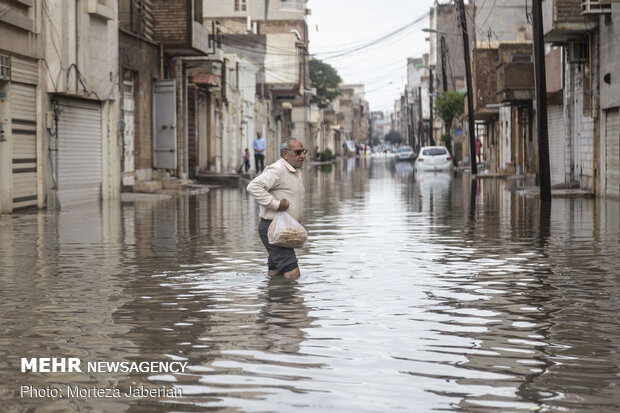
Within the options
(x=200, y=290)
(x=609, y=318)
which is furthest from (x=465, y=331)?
(x=200, y=290)

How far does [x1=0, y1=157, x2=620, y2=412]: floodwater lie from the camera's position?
562cm

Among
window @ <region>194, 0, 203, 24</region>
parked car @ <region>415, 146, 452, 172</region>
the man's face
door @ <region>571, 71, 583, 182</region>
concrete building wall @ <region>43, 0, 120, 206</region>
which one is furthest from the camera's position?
parked car @ <region>415, 146, 452, 172</region>

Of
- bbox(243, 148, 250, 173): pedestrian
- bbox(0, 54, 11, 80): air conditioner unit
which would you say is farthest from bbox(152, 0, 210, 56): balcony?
bbox(243, 148, 250, 173): pedestrian

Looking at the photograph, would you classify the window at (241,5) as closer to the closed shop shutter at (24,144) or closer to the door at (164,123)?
the door at (164,123)

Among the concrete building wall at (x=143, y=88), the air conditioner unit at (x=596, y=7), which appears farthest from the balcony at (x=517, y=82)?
the air conditioner unit at (x=596, y=7)

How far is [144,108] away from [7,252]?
71.3 ft

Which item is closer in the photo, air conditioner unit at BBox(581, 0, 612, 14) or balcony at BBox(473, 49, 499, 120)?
air conditioner unit at BBox(581, 0, 612, 14)

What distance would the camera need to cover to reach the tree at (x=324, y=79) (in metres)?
119

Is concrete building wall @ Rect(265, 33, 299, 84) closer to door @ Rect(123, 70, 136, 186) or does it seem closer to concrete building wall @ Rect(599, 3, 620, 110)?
door @ Rect(123, 70, 136, 186)

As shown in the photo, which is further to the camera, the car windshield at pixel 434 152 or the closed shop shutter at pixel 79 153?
the car windshield at pixel 434 152

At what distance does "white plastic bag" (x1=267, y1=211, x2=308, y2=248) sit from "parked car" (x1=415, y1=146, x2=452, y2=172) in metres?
45.8

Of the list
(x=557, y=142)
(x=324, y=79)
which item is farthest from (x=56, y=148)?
(x=324, y=79)

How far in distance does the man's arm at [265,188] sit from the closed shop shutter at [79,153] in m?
15.9

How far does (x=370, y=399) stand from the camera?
5.42m
